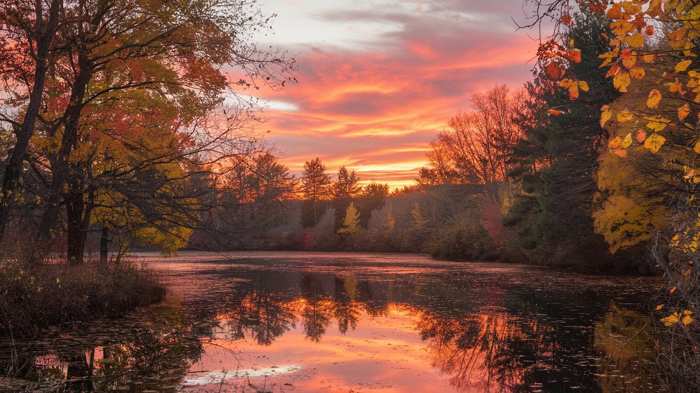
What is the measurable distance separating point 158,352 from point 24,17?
825 centimetres

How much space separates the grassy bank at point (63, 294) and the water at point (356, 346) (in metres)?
0.61

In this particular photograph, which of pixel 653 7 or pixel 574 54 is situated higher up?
pixel 653 7

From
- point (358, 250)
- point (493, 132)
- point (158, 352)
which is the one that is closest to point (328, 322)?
point (158, 352)

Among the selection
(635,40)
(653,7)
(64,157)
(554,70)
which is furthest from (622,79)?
(64,157)

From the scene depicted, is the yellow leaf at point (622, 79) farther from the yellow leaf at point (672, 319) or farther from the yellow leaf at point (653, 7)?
the yellow leaf at point (672, 319)

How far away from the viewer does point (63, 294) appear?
52.0 ft

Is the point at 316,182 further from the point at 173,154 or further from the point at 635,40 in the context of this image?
the point at 635,40

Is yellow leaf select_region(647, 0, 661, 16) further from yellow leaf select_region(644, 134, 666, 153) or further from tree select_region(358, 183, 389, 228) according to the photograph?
tree select_region(358, 183, 389, 228)

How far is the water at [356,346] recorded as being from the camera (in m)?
10.8

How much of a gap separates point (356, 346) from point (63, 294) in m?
7.57

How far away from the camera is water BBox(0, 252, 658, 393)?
10828 millimetres

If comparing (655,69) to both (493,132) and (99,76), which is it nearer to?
(99,76)

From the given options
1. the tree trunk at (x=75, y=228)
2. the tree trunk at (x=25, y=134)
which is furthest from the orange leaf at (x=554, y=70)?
the tree trunk at (x=75, y=228)

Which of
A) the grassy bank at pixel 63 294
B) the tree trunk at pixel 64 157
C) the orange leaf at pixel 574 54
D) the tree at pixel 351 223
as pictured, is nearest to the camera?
the orange leaf at pixel 574 54
